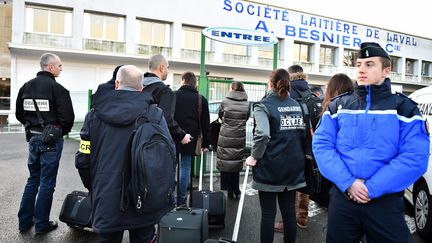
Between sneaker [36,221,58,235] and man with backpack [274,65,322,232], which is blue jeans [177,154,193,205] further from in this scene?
sneaker [36,221,58,235]

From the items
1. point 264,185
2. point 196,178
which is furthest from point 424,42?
point 264,185

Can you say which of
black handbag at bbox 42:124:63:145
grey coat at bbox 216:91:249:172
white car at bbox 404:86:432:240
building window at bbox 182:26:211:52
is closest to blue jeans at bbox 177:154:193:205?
grey coat at bbox 216:91:249:172

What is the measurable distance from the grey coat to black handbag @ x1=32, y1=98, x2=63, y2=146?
254 centimetres

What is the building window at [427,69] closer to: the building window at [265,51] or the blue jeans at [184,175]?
the building window at [265,51]

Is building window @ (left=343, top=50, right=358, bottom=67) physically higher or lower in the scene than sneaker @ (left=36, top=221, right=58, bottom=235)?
higher

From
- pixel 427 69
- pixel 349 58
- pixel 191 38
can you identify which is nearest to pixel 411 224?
pixel 191 38

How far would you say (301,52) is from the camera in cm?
3030

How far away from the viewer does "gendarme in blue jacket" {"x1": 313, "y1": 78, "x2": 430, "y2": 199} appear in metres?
2.31

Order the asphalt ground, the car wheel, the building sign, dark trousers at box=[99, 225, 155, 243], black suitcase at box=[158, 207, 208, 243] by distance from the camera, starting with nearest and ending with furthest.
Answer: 1. dark trousers at box=[99, 225, 155, 243]
2. black suitcase at box=[158, 207, 208, 243]
3. the asphalt ground
4. the car wheel
5. the building sign

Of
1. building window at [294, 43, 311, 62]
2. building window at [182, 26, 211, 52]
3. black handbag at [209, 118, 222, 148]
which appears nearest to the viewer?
black handbag at [209, 118, 222, 148]

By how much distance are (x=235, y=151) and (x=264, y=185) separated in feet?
7.61

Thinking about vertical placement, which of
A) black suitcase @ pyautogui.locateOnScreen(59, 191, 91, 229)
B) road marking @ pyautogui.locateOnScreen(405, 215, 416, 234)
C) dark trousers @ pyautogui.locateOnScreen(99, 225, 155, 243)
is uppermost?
dark trousers @ pyautogui.locateOnScreen(99, 225, 155, 243)

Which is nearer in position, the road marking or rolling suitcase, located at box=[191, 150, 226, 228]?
rolling suitcase, located at box=[191, 150, 226, 228]

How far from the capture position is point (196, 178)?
23.4 feet
